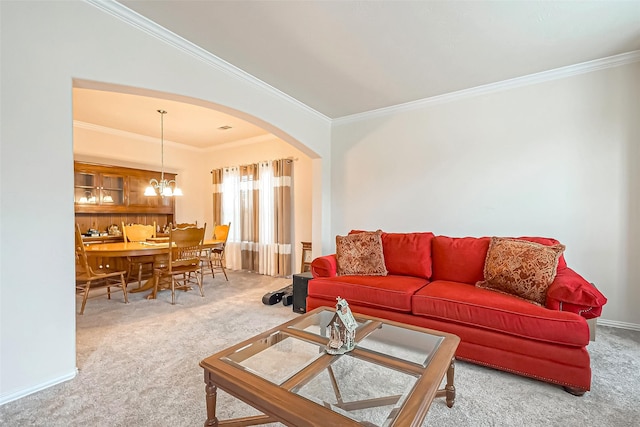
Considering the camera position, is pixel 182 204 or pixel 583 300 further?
pixel 182 204

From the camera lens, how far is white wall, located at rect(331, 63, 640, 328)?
2.69 m

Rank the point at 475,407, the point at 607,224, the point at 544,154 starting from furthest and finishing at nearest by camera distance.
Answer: the point at 544,154 < the point at 607,224 < the point at 475,407

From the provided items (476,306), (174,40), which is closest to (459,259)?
(476,306)

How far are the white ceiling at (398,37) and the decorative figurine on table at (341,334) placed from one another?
2.06 meters

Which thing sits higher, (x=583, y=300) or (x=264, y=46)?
(x=264, y=46)

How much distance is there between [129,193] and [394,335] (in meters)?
5.12

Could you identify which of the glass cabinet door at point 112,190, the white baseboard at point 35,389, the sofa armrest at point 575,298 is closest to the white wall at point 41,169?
the white baseboard at point 35,389

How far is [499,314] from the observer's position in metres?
1.90

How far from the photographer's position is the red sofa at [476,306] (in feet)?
5.67

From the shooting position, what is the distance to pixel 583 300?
178 cm

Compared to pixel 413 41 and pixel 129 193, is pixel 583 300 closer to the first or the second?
pixel 413 41

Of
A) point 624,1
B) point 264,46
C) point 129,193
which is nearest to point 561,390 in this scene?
point 624,1

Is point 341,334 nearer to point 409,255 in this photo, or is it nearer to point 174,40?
point 409,255

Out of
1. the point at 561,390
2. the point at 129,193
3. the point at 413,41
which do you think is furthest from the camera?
the point at 129,193
